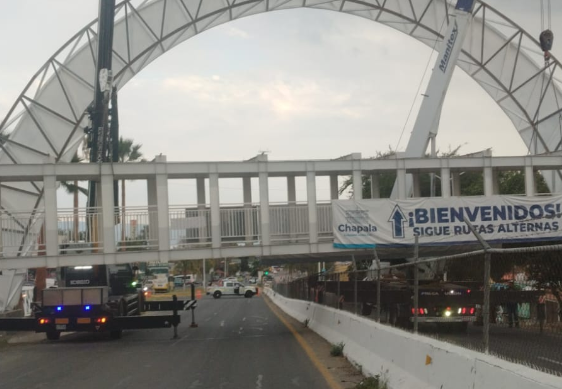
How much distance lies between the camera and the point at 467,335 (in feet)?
30.5

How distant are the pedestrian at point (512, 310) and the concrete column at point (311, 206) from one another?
15602 millimetres

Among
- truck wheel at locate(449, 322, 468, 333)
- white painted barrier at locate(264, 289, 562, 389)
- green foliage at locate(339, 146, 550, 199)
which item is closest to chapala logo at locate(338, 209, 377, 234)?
white painted barrier at locate(264, 289, 562, 389)

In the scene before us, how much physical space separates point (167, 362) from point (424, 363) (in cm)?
827

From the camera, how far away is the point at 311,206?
23.3 meters

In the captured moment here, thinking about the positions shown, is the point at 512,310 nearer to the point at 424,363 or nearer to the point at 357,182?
the point at 424,363

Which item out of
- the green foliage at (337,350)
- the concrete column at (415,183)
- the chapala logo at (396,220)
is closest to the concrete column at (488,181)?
the concrete column at (415,183)

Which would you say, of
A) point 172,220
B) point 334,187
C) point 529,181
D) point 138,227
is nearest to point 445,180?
point 529,181

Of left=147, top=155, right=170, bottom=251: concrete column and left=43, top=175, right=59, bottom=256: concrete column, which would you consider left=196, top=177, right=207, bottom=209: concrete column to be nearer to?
left=147, top=155, right=170, bottom=251: concrete column

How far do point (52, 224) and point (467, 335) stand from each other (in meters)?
15.6

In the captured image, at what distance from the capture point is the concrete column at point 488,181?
82.4 ft

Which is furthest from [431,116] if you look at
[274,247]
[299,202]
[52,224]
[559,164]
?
[52,224]

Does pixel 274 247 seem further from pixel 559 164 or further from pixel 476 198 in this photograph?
pixel 559 164

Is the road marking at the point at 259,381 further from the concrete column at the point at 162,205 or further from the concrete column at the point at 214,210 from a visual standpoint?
the concrete column at the point at 162,205

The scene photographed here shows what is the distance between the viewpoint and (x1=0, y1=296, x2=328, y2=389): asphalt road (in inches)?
492
